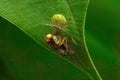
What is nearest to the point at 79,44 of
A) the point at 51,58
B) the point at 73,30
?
→ the point at 73,30

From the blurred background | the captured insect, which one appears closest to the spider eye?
the captured insect

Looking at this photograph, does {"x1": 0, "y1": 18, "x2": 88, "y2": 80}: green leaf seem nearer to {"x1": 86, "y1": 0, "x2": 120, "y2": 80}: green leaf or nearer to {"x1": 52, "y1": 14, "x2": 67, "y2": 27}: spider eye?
{"x1": 86, "y1": 0, "x2": 120, "y2": 80}: green leaf

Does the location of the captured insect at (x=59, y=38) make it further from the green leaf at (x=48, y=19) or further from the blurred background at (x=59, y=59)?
the blurred background at (x=59, y=59)

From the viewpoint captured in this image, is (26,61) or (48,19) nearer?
(48,19)

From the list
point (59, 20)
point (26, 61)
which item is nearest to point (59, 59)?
point (26, 61)

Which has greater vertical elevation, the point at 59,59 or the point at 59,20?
the point at 59,20

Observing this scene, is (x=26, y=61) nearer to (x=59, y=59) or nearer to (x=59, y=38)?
(x=59, y=59)
